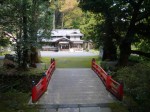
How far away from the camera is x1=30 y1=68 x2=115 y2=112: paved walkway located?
12.5m

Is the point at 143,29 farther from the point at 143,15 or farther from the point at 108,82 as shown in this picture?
the point at 108,82

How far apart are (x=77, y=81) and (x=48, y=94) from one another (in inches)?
166

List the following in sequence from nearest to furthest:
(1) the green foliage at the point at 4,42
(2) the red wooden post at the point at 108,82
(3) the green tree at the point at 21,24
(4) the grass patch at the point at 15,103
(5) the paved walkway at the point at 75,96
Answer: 1. (4) the grass patch at the point at 15,103
2. (5) the paved walkway at the point at 75,96
3. (2) the red wooden post at the point at 108,82
4. (1) the green foliage at the point at 4,42
5. (3) the green tree at the point at 21,24

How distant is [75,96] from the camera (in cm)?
1475

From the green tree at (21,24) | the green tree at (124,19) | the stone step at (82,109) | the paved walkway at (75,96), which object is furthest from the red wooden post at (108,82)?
the green tree at (21,24)

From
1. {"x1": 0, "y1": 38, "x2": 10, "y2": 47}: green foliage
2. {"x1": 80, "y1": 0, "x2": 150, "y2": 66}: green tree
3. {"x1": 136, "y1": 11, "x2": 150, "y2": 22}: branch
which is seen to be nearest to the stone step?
{"x1": 0, "y1": 38, "x2": 10, "y2": 47}: green foliage

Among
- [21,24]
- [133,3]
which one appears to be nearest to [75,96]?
[21,24]

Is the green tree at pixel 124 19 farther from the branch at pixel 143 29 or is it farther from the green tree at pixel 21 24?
the green tree at pixel 21 24

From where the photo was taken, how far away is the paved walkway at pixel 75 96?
12.5 metres

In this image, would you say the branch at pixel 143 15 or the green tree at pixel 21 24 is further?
the branch at pixel 143 15

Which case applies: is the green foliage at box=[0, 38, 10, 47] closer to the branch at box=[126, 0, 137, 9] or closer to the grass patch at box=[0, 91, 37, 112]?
the grass patch at box=[0, 91, 37, 112]

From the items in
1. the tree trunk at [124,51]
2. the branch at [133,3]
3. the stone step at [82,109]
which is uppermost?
the branch at [133,3]

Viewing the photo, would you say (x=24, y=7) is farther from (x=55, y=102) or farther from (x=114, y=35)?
(x=55, y=102)

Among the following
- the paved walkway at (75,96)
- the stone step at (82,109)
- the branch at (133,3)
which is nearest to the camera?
the stone step at (82,109)
